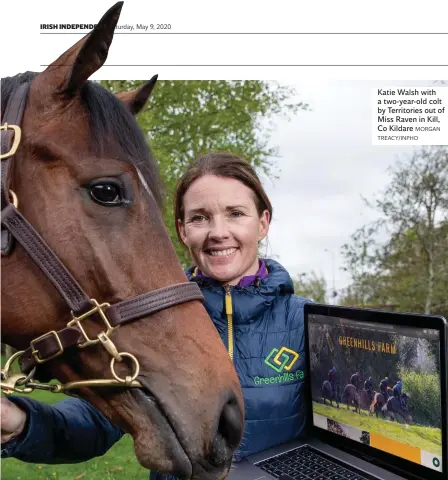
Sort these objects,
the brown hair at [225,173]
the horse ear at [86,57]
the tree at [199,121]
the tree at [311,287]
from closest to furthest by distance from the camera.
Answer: the horse ear at [86,57]
the brown hair at [225,173]
the tree at [199,121]
the tree at [311,287]

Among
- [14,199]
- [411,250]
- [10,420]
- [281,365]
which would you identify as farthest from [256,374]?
[411,250]

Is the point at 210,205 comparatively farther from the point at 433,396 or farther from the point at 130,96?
the point at 433,396

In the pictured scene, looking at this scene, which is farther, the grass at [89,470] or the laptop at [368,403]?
the grass at [89,470]

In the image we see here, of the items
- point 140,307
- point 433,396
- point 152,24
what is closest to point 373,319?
point 433,396

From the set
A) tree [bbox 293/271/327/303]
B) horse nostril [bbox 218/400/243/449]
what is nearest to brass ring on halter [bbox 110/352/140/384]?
horse nostril [bbox 218/400/243/449]

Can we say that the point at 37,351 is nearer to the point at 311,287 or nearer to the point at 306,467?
the point at 306,467

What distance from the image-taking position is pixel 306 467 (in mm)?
856

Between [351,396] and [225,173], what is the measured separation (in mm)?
531

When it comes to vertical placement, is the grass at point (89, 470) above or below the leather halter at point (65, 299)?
below

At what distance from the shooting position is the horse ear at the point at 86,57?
0.65 meters

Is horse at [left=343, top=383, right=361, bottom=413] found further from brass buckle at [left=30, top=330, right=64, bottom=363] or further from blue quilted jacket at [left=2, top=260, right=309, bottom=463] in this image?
brass buckle at [left=30, top=330, right=64, bottom=363]

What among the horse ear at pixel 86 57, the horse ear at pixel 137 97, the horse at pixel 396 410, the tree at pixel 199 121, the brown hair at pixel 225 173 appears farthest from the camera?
the tree at pixel 199 121

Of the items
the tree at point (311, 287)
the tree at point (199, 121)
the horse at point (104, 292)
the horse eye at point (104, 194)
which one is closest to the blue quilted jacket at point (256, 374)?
A: the horse at point (104, 292)

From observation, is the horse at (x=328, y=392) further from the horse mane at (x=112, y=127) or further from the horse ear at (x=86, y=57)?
the horse ear at (x=86, y=57)
